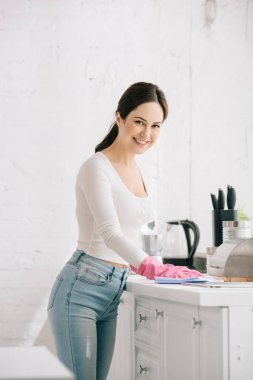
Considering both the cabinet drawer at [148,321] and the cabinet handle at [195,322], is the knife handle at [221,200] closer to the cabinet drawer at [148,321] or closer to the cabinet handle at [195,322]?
the cabinet drawer at [148,321]

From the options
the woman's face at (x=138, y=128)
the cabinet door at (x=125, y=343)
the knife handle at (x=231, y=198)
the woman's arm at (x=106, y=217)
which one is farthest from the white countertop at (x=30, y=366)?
the knife handle at (x=231, y=198)

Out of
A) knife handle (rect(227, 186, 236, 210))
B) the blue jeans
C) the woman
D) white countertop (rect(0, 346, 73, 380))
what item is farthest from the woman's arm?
white countertop (rect(0, 346, 73, 380))

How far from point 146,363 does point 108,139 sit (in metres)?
0.75

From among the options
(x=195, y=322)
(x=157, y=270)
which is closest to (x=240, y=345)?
(x=195, y=322)

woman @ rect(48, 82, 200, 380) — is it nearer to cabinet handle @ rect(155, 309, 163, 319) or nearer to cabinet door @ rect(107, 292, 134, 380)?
cabinet handle @ rect(155, 309, 163, 319)

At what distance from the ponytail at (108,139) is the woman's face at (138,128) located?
0.18 feet

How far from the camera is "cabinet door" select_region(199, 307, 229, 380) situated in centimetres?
175

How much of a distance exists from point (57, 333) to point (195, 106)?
1.62 m

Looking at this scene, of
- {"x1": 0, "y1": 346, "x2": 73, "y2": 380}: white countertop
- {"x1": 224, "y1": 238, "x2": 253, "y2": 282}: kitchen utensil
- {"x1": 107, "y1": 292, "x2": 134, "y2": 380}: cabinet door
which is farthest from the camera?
{"x1": 107, "y1": 292, "x2": 134, "y2": 380}: cabinet door

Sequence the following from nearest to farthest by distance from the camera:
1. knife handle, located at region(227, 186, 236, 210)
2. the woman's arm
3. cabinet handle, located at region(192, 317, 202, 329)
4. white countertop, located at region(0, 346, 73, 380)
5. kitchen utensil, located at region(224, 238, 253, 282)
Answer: white countertop, located at region(0, 346, 73, 380) → cabinet handle, located at region(192, 317, 202, 329) → the woman's arm → kitchen utensil, located at region(224, 238, 253, 282) → knife handle, located at region(227, 186, 236, 210)

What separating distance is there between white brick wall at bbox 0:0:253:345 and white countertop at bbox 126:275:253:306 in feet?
3.75

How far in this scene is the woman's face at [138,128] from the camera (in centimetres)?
231

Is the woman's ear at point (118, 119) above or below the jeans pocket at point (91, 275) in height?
above

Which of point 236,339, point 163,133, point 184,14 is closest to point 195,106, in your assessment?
point 163,133
